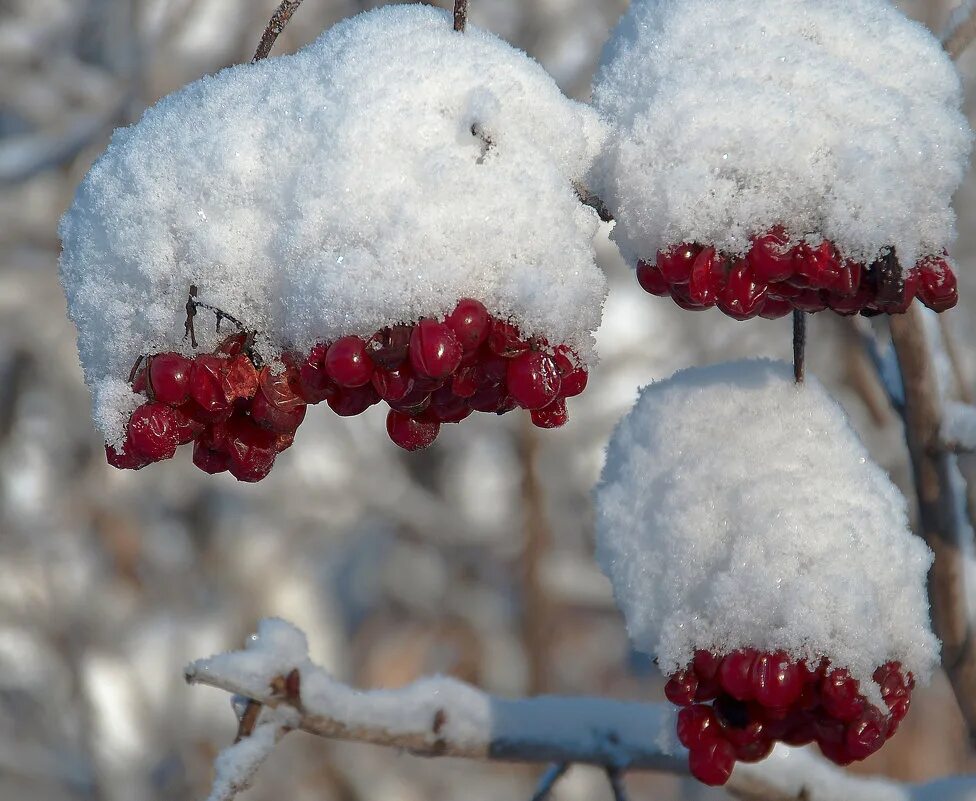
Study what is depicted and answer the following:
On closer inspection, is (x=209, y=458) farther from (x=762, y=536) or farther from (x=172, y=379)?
(x=762, y=536)

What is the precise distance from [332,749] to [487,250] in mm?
6847

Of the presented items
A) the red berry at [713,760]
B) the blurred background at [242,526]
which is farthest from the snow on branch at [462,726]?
the blurred background at [242,526]

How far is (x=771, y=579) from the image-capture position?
1.30 meters

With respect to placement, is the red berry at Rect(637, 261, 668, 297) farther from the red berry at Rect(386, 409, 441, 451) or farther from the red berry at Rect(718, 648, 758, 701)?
the red berry at Rect(718, 648, 758, 701)

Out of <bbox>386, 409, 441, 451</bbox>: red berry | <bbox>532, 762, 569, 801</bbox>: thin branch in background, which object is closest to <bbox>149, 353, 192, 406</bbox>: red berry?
<bbox>386, 409, 441, 451</bbox>: red berry

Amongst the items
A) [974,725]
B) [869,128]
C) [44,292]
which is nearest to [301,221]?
[869,128]

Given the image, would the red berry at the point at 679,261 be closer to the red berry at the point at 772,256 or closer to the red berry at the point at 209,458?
the red berry at the point at 772,256

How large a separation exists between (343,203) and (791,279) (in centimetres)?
49

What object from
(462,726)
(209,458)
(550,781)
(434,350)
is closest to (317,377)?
(434,350)

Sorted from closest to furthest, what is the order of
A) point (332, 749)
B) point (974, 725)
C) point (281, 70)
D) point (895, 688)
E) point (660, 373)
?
point (281, 70)
point (895, 688)
point (974, 725)
point (332, 749)
point (660, 373)

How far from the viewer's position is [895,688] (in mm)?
1312

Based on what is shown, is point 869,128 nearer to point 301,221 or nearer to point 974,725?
point 301,221

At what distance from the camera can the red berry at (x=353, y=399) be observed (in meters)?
1.09

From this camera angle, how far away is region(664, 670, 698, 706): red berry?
1329mm
